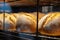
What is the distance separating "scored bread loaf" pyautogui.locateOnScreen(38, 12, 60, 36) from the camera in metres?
0.76

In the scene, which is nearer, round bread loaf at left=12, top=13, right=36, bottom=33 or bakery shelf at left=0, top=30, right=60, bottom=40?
bakery shelf at left=0, top=30, right=60, bottom=40

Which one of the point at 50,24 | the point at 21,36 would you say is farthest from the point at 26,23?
the point at 50,24

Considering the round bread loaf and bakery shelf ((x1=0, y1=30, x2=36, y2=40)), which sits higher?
the round bread loaf

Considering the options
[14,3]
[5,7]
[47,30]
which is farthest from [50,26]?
[5,7]

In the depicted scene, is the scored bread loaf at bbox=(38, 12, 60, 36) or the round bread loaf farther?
the round bread loaf

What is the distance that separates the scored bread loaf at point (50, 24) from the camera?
2.49 feet

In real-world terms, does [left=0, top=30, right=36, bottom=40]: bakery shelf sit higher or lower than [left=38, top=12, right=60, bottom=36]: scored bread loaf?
lower

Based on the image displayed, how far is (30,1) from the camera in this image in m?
0.93

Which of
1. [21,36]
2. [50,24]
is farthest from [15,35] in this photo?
Answer: [50,24]

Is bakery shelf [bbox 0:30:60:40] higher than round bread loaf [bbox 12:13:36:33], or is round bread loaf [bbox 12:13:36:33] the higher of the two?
round bread loaf [bbox 12:13:36:33]

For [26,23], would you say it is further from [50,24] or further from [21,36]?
[50,24]

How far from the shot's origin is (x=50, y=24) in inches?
30.2

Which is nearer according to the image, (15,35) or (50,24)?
(50,24)

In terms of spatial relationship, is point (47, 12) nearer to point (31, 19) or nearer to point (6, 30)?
point (31, 19)
